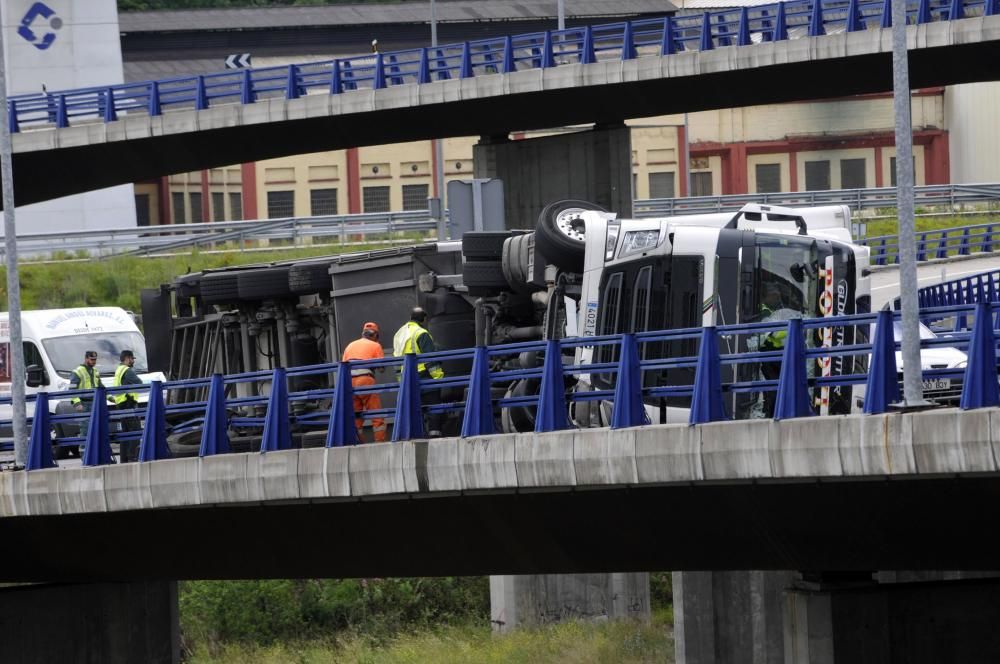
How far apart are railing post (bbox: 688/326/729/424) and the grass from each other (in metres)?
19.8

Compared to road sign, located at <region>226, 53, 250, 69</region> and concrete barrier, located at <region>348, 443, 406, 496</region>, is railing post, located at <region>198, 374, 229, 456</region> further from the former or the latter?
road sign, located at <region>226, 53, 250, 69</region>

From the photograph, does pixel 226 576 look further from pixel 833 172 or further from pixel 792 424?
pixel 833 172

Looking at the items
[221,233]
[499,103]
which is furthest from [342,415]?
[221,233]

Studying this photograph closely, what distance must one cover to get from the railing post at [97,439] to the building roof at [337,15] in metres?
51.2

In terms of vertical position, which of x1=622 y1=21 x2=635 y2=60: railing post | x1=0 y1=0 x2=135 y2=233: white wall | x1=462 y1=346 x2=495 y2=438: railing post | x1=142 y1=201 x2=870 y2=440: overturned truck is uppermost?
x1=0 y1=0 x2=135 y2=233: white wall

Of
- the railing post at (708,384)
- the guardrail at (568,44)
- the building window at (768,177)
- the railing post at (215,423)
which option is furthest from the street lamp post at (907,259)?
the building window at (768,177)

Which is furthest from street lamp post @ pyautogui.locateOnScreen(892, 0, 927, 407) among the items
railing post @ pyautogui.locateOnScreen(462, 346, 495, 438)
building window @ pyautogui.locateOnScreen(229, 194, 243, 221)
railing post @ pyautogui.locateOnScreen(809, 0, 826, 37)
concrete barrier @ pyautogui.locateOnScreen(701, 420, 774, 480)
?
building window @ pyautogui.locateOnScreen(229, 194, 243, 221)

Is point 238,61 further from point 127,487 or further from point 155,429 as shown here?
point 127,487

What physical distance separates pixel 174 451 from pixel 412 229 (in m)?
33.8

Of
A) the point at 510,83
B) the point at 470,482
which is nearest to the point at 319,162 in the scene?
the point at 510,83

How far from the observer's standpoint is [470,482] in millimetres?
16344

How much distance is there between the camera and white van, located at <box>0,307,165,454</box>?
32.0 metres

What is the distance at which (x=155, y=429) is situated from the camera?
Result: 19.2m

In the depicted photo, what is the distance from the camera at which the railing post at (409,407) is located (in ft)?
55.8
